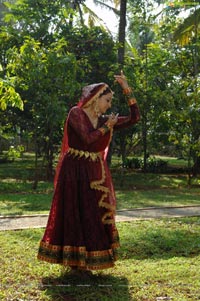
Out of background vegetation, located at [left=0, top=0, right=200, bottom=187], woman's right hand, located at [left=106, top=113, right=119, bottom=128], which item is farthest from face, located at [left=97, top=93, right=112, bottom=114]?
background vegetation, located at [left=0, top=0, right=200, bottom=187]

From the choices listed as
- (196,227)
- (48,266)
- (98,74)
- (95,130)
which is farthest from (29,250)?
(98,74)

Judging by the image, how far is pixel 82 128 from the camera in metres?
4.12

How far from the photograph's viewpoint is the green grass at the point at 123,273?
403 centimetres

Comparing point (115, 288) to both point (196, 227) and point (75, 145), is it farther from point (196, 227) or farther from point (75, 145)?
point (196, 227)

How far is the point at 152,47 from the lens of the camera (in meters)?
16.6

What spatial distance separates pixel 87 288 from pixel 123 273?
648 millimetres

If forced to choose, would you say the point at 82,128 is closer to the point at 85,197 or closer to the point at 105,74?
the point at 85,197

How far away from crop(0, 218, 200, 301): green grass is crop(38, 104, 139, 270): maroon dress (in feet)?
0.88

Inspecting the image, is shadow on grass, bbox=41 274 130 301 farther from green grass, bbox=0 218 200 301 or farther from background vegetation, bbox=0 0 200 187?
background vegetation, bbox=0 0 200 187

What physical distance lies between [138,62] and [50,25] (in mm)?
3519

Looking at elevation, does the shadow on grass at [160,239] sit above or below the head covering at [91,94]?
below

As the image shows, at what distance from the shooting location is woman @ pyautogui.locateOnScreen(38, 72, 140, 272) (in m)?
4.15

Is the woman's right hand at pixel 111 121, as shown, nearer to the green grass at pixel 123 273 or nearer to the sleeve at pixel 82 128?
the sleeve at pixel 82 128

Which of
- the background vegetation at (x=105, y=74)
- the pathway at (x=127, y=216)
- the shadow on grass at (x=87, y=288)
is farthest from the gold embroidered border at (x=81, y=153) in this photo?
the background vegetation at (x=105, y=74)
